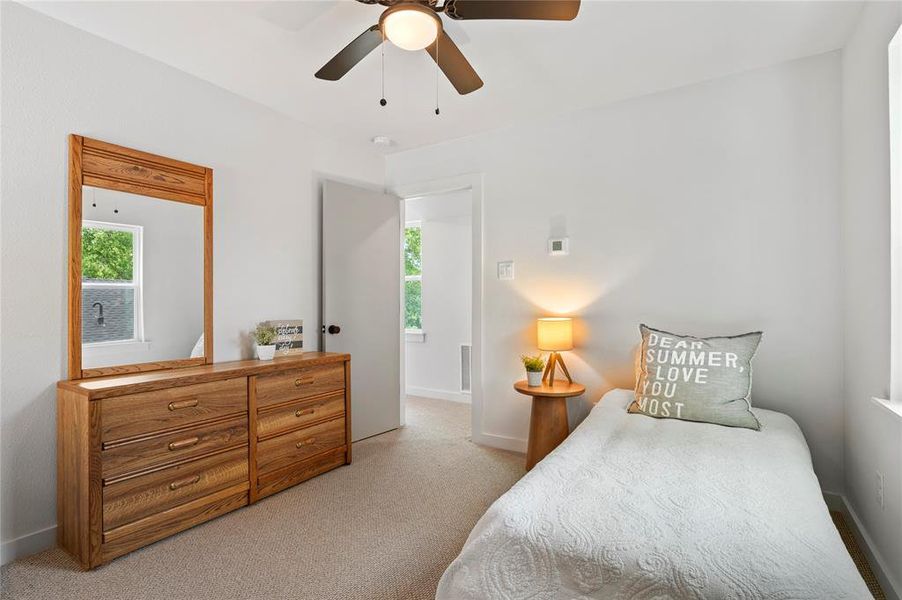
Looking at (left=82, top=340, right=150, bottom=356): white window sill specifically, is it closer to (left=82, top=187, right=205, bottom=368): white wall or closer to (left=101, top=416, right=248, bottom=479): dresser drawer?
(left=82, top=187, right=205, bottom=368): white wall

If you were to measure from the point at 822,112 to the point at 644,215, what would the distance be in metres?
1.03

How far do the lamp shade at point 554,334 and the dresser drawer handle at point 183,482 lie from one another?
2146mm

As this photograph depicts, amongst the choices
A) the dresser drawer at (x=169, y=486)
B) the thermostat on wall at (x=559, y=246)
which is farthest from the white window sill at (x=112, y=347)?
the thermostat on wall at (x=559, y=246)

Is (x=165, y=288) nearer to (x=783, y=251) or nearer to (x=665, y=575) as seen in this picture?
(x=665, y=575)

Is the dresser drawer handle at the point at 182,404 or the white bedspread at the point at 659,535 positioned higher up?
the dresser drawer handle at the point at 182,404

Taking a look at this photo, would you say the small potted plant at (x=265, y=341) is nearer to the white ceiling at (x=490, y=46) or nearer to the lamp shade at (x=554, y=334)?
the white ceiling at (x=490, y=46)

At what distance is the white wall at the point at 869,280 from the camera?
5.96ft

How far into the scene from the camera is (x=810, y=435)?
2.58m

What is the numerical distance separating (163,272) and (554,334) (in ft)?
7.93

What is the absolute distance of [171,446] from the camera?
2.30 m

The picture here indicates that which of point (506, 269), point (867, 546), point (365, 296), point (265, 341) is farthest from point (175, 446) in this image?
point (867, 546)

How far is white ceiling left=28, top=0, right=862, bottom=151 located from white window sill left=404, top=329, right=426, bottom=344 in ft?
9.53

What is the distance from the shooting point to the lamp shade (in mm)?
3125

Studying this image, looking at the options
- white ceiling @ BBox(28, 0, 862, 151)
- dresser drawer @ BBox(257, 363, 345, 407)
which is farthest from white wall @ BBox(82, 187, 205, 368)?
white ceiling @ BBox(28, 0, 862, 151)
